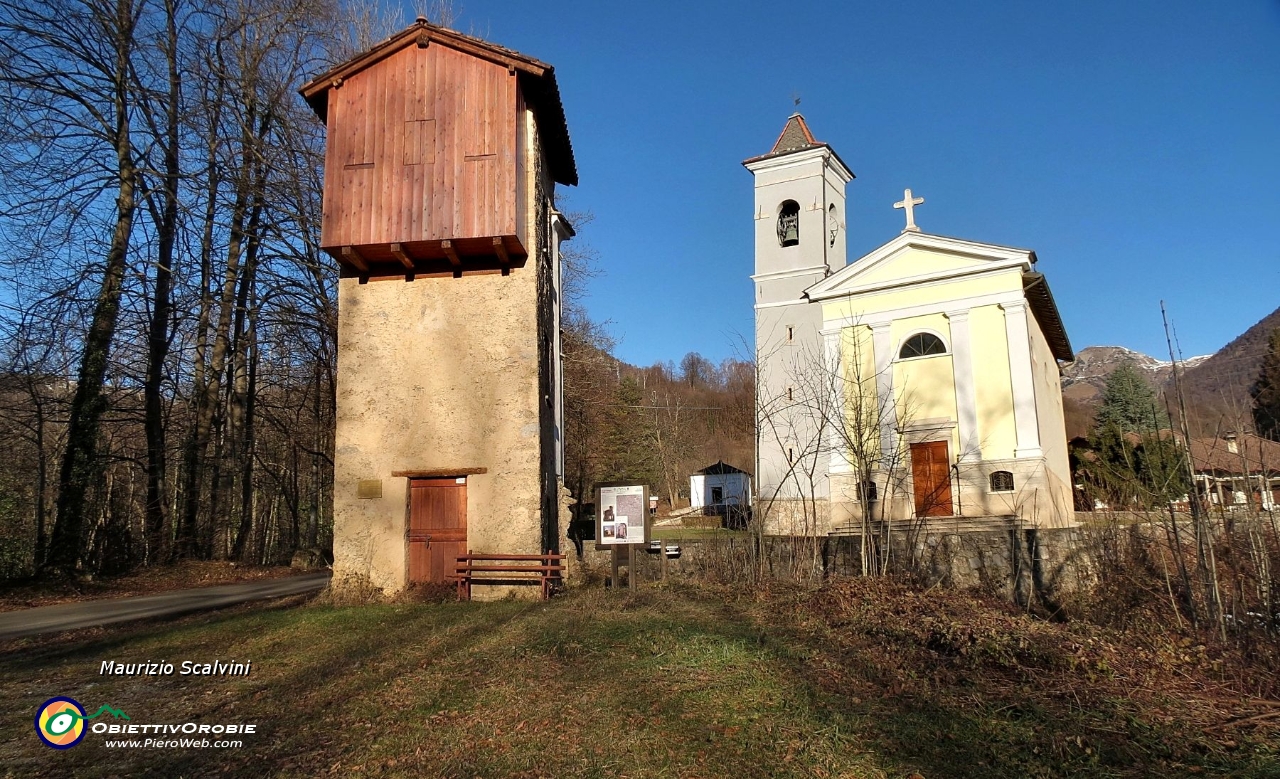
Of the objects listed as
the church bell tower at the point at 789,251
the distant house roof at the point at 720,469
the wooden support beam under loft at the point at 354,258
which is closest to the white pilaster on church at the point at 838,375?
the church bell tower at the point at 789,251

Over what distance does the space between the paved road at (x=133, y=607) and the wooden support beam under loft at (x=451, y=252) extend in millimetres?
7388

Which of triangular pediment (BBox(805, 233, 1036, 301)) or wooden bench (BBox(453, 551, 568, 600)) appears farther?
triangular pediment (BBox(805, 233, 1036, 301))

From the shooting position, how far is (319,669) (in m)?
8.18

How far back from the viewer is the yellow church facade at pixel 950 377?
2338 centimetres

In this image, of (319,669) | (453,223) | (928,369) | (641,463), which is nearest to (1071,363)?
(928,369)

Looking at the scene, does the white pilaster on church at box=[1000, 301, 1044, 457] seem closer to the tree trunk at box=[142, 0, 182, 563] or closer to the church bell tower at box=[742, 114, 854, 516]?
the church bell tower at box=[742, 114, 854, 516]

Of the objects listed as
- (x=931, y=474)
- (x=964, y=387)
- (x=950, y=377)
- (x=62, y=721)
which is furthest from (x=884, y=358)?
(x=62, y=721)

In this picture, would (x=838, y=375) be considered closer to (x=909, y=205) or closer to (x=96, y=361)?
(x=909, y=205)

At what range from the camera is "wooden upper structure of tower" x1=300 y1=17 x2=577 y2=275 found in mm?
13227

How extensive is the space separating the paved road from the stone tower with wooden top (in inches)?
120

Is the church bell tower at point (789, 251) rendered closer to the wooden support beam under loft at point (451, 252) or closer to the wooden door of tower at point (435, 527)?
the wooden door of tower at point (435, 527)

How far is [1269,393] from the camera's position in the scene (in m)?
8.38

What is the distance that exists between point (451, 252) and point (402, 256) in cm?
87

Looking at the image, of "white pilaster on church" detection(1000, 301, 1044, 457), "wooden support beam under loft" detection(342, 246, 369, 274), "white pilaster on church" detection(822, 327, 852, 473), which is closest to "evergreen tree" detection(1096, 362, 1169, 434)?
"white pilaster on church" detection(1000, 301, 1044, 457)
